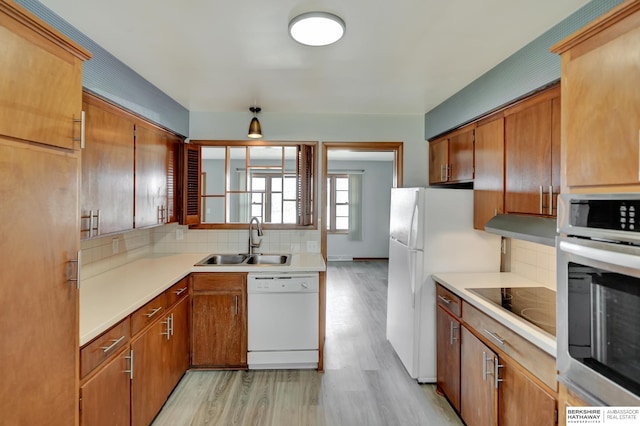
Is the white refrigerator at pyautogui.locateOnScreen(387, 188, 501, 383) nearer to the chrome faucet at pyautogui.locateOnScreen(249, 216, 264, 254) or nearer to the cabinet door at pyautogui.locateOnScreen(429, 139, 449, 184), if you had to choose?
the cabinet door at pyautogui.locateOnScreen(429, 139, 449, 184)

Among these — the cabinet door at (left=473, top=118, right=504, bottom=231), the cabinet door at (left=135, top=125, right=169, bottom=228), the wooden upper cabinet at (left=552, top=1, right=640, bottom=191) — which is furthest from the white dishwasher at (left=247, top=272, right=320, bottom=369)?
the wooden upper cabinet at (left=552, top=1, right=640, bottom=191)

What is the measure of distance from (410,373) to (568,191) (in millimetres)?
2043

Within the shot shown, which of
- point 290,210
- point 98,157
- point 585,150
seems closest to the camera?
point 585,150

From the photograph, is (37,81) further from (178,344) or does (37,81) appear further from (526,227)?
(526,227)

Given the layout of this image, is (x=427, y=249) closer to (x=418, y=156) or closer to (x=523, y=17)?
(x=418, y=156)

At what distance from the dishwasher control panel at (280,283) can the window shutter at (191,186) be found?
3.26 ft

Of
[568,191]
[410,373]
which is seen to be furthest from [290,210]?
[568,191]

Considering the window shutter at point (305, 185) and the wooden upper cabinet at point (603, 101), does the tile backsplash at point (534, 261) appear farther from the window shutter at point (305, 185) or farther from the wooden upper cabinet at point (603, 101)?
the window shutter at point (305, 185)

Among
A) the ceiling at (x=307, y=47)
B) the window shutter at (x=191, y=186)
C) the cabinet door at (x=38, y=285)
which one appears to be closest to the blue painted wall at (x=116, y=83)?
the ceiling at (x=307, y=47)

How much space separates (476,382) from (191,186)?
2.92m

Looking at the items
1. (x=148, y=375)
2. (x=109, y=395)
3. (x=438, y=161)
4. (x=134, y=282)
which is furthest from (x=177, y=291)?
(x=438, y=161)

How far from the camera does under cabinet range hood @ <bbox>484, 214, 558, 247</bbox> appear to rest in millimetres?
1667

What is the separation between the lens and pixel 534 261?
2.36m

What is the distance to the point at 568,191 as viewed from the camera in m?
1.23
